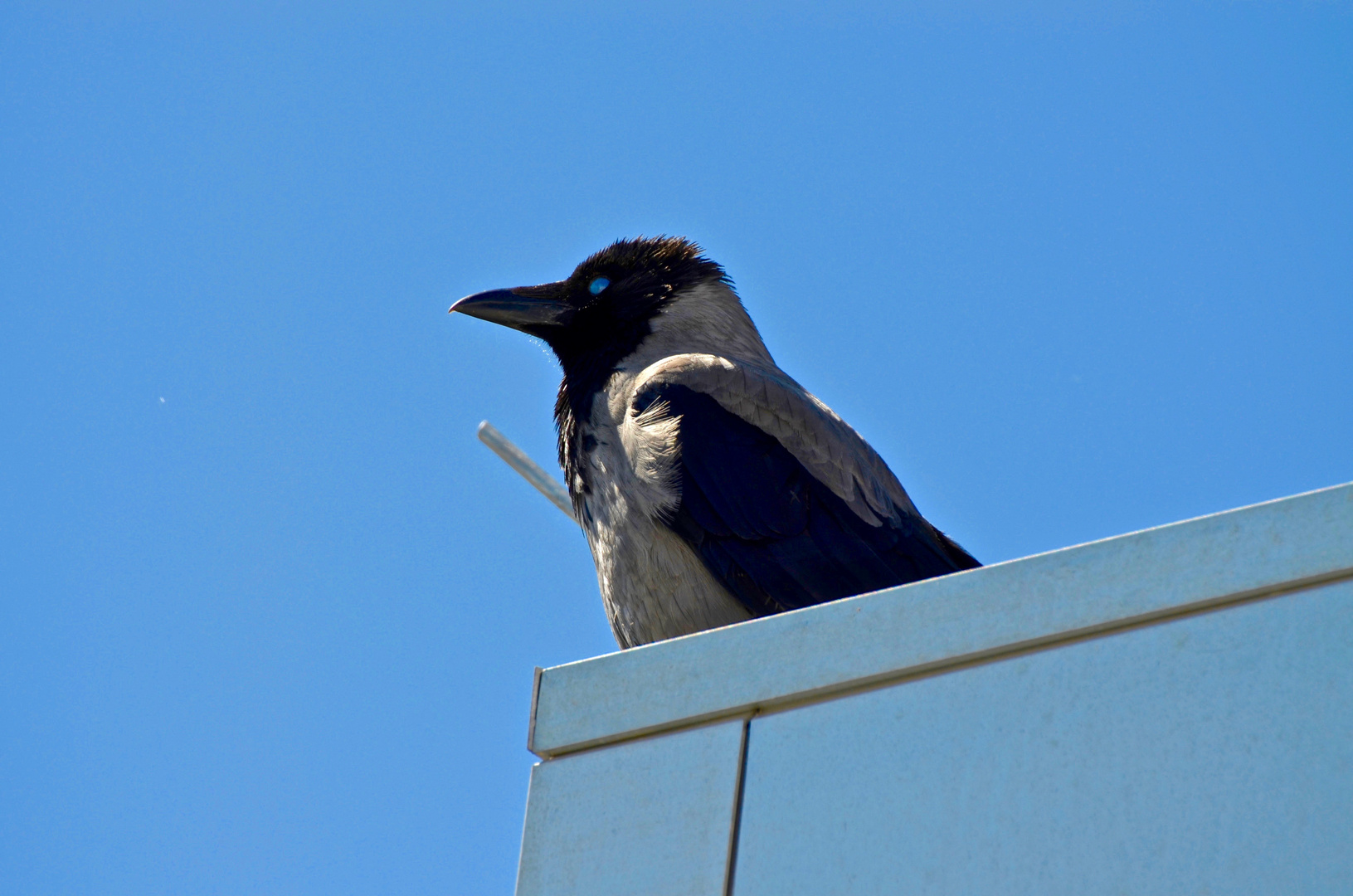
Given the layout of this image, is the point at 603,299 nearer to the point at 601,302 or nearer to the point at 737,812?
the point at 601,302

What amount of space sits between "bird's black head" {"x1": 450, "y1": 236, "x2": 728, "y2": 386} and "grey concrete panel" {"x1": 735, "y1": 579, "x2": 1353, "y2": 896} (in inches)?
125

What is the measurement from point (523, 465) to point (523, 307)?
2411mm

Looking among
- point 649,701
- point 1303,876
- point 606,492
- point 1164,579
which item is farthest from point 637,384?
point 1303,876

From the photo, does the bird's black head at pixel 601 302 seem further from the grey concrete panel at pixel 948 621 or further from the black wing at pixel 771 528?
the grey concrete panel at pixel 948 621

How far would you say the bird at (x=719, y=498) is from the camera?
493cm

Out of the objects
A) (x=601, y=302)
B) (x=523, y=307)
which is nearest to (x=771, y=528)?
(x=601, y=302)

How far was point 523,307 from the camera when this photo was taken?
6441mm

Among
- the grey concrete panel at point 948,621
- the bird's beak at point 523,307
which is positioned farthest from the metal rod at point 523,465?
the grey concrete panel at point 948,621

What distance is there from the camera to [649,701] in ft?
11.2

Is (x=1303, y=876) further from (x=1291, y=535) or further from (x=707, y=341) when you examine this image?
(x=707, y=341)

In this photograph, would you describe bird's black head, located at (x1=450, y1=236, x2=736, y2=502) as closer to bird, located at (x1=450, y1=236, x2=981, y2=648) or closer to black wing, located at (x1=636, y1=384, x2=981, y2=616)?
bird, located at (x1=450, y1=236, x2=981, y2=648)

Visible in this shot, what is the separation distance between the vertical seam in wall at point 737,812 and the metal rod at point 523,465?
4129 millimetres

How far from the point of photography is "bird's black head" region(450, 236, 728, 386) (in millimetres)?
6145

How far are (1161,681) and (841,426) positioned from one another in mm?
2780
